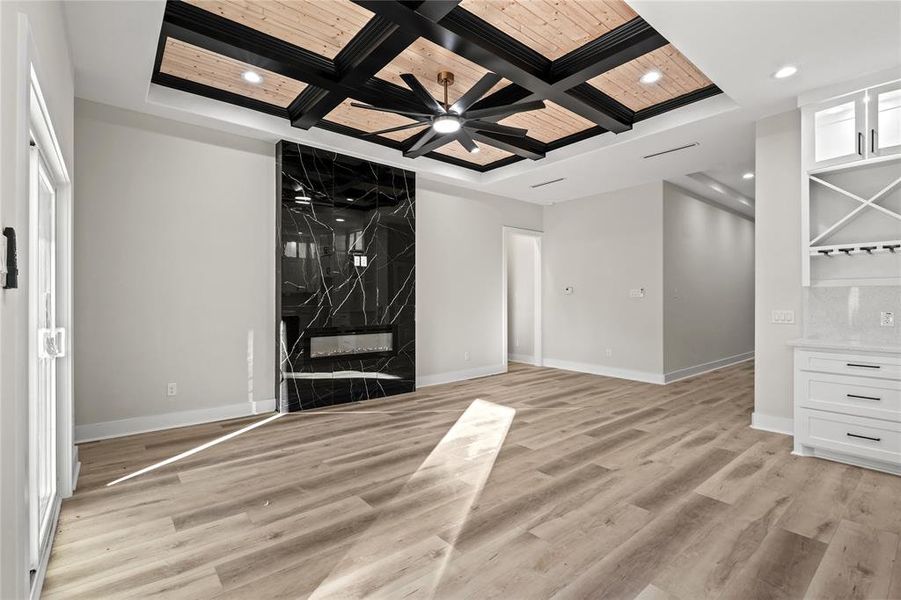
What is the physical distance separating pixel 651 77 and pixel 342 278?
364 cm

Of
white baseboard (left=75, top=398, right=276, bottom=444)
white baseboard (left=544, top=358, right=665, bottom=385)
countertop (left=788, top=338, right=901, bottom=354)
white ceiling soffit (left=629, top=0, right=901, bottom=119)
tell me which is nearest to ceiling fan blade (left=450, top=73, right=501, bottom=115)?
white ceiling soffit (left=629, top=0, right=901, bottom=119)

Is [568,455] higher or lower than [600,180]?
lower

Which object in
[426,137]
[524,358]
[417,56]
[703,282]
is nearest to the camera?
[417,56]

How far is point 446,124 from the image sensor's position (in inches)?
145

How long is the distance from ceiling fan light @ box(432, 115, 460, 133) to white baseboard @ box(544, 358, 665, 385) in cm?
447

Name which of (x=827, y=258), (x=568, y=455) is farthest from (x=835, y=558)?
(x=827, y=258)

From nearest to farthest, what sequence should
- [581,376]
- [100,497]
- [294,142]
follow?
1. [100,497]
2. [294,142]
3. [581,376]

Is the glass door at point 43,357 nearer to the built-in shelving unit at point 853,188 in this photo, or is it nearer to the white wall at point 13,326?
the white wall at point 13,326

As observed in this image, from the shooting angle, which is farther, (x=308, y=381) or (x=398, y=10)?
(x=308, y=381)

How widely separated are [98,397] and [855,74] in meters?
6.57

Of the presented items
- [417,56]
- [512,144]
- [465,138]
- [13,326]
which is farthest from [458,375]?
[13,326]

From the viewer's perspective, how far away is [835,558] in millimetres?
2014

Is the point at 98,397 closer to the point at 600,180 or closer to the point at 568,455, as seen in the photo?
the point at 568,455

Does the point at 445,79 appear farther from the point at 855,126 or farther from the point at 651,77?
the point at 855,126
